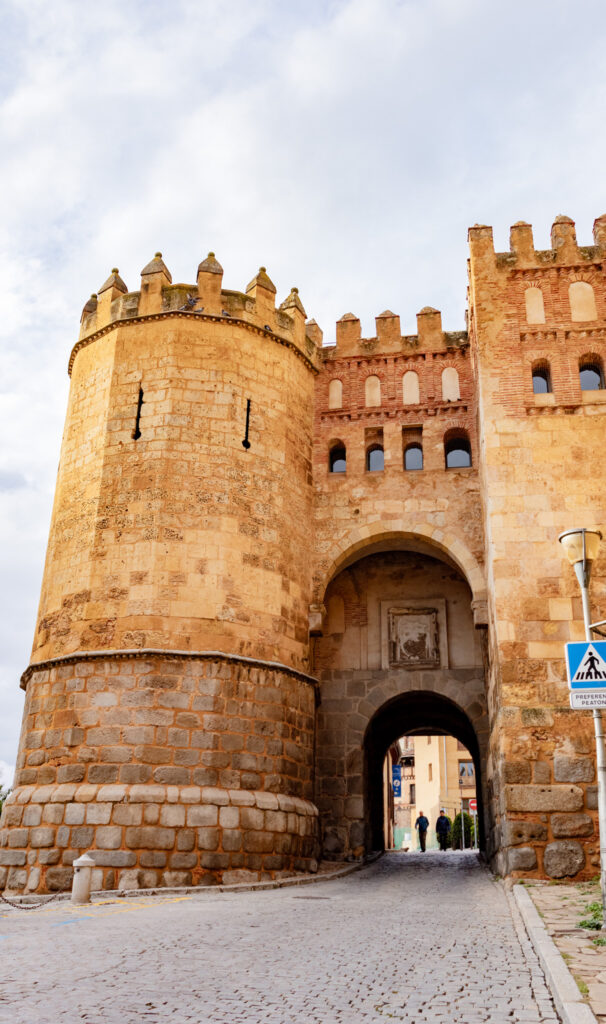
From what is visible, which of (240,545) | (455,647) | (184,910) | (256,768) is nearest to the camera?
(184,910)

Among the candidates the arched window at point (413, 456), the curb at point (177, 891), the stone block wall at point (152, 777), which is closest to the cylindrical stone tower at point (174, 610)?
the stone block wall at point (152, 777)

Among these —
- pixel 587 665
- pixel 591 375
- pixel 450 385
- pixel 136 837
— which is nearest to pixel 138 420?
pixel 450 385

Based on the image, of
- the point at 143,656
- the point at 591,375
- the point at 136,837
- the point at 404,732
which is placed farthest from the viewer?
the point at 404,732

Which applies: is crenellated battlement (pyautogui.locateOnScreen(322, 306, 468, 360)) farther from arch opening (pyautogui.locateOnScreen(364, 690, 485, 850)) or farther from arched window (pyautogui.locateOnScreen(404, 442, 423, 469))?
arch opening (pyautogui.locateOnScreen(364, 690, 485, 850))

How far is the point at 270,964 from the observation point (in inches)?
203

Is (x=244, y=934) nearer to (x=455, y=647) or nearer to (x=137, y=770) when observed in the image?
(x=137, y=770)

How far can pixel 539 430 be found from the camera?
11.9 metres

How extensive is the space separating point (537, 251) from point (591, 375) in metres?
2.22

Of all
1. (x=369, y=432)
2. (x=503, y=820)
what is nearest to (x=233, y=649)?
(x=503, y=820)

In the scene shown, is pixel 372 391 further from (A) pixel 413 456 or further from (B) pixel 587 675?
(B) pixel 587 675

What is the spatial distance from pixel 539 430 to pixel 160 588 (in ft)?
18.5

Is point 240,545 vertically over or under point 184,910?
over

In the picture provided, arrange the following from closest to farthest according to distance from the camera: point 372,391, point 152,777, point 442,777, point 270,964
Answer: point 270,964 → point 152,777 → point 372,391 → point 442,777

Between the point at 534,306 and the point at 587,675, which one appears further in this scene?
the point at 534,306
